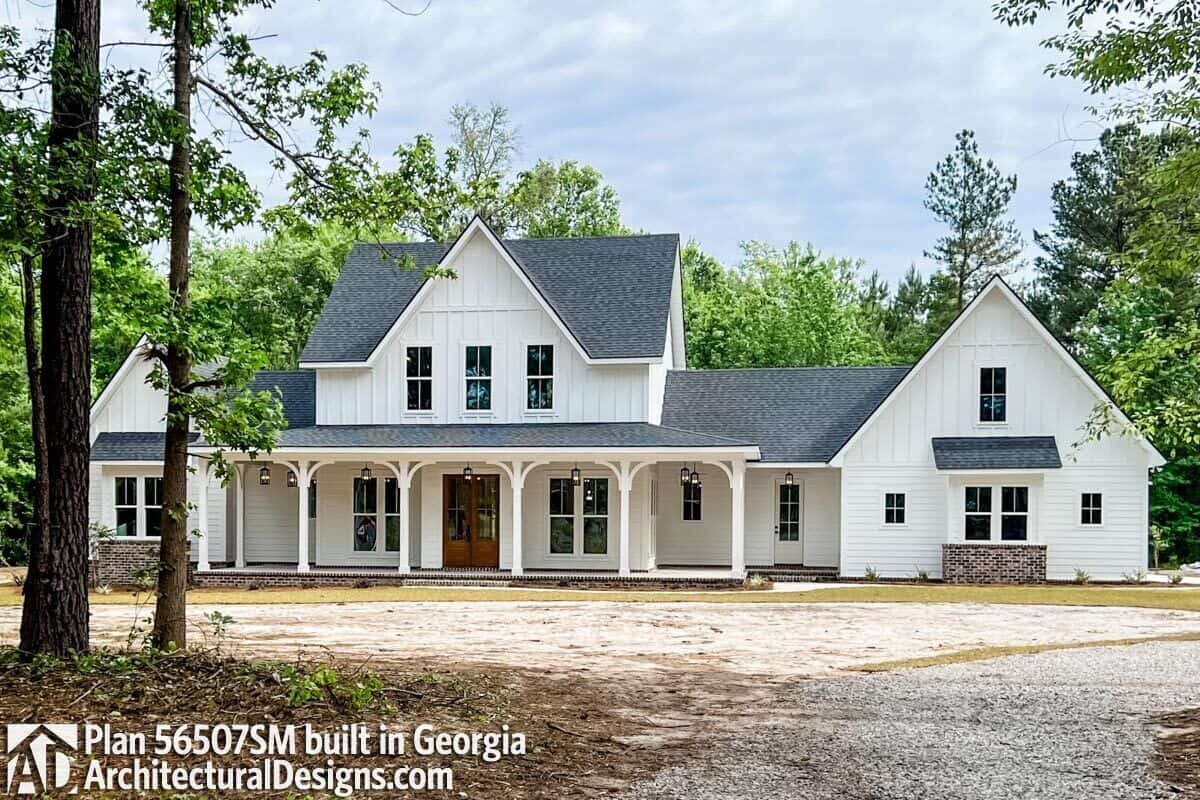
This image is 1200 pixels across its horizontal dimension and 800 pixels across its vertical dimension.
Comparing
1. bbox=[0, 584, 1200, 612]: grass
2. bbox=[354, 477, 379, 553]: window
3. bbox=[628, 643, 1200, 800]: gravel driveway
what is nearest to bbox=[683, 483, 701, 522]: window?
bbox=[0, 584, 1200, 612]: grass

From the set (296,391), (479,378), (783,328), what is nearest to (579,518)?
(479,378)

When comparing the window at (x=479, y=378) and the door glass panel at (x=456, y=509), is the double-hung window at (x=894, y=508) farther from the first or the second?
the door glass panel at (x=456, y=509)

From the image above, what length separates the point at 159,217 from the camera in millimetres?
11734

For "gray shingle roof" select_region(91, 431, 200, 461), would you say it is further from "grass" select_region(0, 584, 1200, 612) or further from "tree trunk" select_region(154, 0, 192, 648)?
"tree trunk" select_region(154, 0, 192, 648)

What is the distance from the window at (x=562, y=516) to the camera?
28.6 m

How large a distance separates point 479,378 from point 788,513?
25.8ft

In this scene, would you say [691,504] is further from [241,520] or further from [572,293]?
[241,520]

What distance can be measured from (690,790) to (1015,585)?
66.2ft

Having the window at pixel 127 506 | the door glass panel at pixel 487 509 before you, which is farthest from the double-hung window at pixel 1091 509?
the window at pixel 127 506

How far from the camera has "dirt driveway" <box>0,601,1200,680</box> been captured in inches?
571

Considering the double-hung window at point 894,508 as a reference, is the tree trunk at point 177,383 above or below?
above

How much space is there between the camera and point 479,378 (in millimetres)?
28656

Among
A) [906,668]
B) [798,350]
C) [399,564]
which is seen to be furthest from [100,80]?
[798,350]

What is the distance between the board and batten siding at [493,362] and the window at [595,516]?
1.52m
